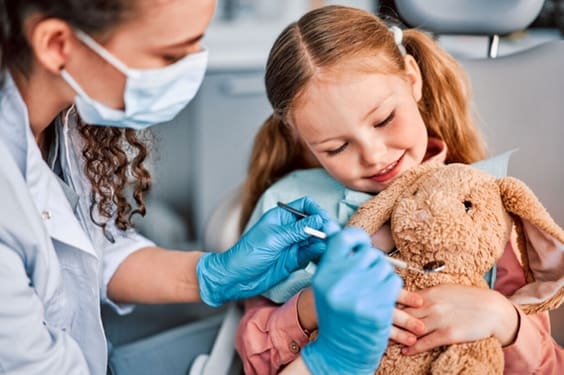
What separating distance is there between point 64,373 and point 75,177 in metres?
0.36

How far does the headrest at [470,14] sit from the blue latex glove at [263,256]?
505mm

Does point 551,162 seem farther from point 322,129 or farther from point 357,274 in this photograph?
point 357,274

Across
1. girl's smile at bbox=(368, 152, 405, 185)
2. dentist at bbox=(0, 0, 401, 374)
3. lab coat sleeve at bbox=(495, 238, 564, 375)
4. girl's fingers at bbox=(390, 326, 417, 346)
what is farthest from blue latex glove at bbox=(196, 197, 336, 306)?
lab coat sleeve at bbox=(495, 238, 564, 375)

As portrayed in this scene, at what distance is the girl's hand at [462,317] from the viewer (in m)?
1.00

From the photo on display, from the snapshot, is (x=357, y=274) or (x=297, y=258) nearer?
(x=357, y=274)

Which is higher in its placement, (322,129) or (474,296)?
(322,129)

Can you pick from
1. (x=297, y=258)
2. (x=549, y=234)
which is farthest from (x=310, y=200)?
(x=549, y=234)

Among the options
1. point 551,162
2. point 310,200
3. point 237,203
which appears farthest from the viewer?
point 237,203

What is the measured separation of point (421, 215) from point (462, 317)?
0.54ft

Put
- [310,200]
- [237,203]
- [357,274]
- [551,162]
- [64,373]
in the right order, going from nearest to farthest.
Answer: [357,274] < [64,373] < [310,200] < [551,162] < [237,203]

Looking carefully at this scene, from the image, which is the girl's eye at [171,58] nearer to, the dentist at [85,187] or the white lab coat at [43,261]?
the dentist at [85,187]

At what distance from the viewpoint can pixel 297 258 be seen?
4.13ft

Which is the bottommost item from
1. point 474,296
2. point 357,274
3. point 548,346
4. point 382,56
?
point 548,346

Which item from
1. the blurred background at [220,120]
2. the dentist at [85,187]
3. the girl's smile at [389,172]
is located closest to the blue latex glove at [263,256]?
the dentist at [85,187]
